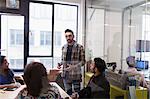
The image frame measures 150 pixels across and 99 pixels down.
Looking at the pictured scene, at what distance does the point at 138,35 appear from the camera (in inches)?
138

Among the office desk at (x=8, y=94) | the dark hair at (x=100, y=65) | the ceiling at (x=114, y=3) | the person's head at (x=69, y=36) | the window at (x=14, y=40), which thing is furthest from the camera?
the window at (x=14, y=40)

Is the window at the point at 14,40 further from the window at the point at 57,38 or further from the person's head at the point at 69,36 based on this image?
the person's head at the point at 69,36

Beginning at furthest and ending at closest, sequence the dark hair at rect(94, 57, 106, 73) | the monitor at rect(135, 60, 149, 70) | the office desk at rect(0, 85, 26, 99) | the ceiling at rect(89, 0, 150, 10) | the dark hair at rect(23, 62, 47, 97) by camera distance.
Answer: the ceiling at rect(89, 0, 150, 10) < the monitor at rect(135, 60, 149, 70) < the dark hair at rect(94, 57, 106, 73) < the office desk at rect(0, 85, 26, 99) < the dark hair at rect(23, 62, 47, 97)

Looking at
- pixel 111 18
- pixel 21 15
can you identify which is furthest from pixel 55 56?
pixel 111 18

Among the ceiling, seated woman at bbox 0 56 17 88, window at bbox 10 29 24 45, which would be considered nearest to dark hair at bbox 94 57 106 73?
the ceiling

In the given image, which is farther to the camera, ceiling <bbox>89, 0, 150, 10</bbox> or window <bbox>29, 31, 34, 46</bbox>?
window <bbox>29, 31, 34, 46</bbox>

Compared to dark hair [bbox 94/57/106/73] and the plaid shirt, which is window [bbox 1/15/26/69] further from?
dark hair [bbox 94/57/106/73]

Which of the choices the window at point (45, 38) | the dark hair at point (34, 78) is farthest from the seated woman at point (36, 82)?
the window at point (45, 38)

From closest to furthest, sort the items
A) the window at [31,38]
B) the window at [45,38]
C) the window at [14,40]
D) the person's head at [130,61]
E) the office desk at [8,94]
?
the office desk at [8,94] < the person's head at [130,61] < the window at [14,40] < the window at [31,38] < the window at [45,38]

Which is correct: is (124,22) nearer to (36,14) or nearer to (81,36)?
(81,36)

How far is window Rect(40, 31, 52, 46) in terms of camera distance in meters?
5.01

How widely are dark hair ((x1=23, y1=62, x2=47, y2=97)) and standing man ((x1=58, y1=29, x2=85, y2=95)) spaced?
6.40 ft

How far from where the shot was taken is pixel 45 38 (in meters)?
5.02

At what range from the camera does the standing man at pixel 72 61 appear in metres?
3.66
